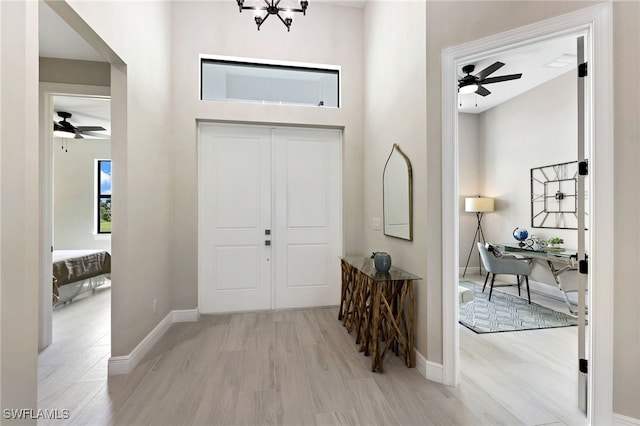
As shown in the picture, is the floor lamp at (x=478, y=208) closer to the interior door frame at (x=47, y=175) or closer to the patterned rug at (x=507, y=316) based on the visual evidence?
the patterned rug at (x=507, y=316)

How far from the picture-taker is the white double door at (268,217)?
3.64 metres

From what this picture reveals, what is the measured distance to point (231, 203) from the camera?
3.68 m

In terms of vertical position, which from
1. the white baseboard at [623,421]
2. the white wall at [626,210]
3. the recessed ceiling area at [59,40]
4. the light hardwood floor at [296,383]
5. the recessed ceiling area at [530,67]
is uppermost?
the recessed ceiling area at [530,67]

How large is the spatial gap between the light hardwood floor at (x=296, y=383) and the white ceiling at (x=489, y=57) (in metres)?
2.31

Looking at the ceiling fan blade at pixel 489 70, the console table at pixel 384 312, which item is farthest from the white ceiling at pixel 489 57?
the console table at pixel 384 312

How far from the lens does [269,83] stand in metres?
3.74

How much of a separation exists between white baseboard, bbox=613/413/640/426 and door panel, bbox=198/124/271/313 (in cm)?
310

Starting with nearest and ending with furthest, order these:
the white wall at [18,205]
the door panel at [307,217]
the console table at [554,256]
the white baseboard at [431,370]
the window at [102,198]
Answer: the white wall at [18,205] → the white baseboard at [431,370] → the console table at [554,256] → the door panel at [307,217] → the window at [102,198]

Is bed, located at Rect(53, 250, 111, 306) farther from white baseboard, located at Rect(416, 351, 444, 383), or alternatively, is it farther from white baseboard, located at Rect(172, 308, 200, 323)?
white baseboard, located at Rect(416, 351, 444, 383)

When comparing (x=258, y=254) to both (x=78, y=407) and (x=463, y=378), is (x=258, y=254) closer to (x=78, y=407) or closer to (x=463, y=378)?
(x=78, y=407)

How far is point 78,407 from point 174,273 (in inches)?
63.9

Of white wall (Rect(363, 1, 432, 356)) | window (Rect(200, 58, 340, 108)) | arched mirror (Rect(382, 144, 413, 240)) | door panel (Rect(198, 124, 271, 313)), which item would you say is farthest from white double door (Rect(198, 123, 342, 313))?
arched mirror (Rect(382, 144, 413, 240))

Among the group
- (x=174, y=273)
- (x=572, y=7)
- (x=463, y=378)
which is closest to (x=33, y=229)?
(x=174, y=273)

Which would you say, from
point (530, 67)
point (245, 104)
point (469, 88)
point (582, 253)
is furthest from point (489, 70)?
point (245, 104)
